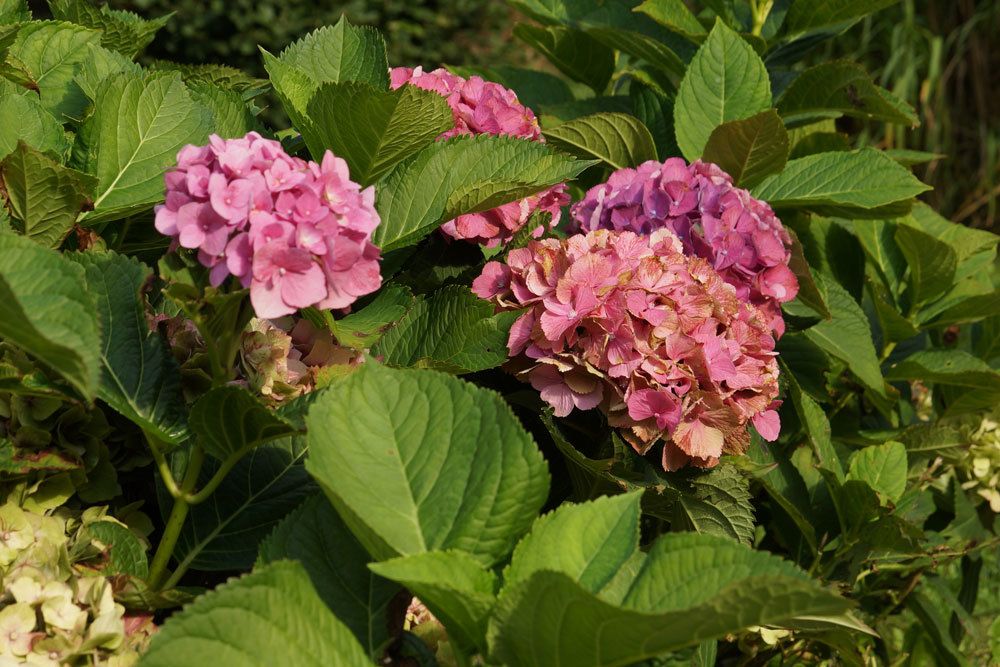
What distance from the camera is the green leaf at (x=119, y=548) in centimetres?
114

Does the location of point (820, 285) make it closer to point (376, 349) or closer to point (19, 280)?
point (376, 349)

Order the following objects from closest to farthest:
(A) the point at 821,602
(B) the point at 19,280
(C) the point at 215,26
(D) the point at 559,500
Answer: (A) the point at 821,602 < (B) the point at 19,280 < (D) the point at 559,500 < (C) the point at 215,26

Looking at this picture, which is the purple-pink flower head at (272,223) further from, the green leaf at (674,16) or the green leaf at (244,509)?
the green leaf at (674,16)

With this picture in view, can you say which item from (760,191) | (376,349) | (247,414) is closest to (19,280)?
(247,414)

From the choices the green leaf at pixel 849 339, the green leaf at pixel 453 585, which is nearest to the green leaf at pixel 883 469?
the green leaf at pixel 849 339

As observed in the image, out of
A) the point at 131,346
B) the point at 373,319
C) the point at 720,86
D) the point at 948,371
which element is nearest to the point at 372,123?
the point at 373,319

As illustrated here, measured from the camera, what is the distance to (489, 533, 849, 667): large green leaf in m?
0.74

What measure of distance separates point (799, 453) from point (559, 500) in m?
0.58

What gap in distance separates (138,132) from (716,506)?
0.91 m

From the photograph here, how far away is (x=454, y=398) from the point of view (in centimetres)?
100

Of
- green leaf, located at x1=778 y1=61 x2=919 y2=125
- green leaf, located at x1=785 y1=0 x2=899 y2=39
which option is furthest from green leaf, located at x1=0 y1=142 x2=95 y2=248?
green leaf, located at x1=785 y1=0 x2=899 y2=39

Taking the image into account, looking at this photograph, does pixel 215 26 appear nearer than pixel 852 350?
No

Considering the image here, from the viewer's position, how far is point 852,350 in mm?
1784

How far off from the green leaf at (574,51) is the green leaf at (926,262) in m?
0.71
